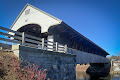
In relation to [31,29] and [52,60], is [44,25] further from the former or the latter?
[52,60]

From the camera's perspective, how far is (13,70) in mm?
4992

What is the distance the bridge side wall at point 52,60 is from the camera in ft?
19.5

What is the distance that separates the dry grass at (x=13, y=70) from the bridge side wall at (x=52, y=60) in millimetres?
420

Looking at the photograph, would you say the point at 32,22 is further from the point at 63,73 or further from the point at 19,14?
the point at 63,73

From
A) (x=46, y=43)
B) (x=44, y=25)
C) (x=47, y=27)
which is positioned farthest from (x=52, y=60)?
(x=44, y=25)

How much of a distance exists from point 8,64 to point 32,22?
7.88m

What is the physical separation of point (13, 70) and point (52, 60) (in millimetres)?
3318

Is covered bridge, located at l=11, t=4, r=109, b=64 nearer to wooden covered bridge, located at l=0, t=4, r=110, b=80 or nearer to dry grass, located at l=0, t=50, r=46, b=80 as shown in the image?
wooden covered bridge, located at l=0, t=4, r=110, b=80

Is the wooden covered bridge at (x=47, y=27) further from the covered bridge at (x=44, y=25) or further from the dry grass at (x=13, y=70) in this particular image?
the dry grass at (x=13, y=70)

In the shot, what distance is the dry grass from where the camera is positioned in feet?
15.6

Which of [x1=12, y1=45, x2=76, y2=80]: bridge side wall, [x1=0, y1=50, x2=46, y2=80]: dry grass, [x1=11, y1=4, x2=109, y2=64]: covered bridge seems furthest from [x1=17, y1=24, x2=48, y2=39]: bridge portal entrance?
[x1=0, y1=50, x2=46, y2=80]: dry grass

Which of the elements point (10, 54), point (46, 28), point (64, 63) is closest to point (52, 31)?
point (46, 28)

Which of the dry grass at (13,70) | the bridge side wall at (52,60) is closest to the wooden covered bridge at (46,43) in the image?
the bridge side wall at (52,60)

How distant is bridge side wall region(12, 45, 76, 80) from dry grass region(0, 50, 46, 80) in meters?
0.42
